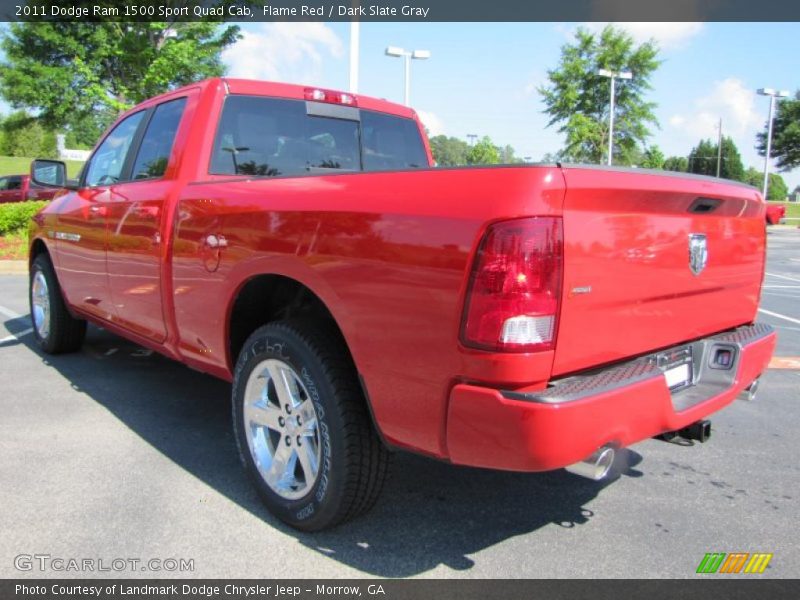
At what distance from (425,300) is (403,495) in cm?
139

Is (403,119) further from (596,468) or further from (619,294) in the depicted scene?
(596,468)

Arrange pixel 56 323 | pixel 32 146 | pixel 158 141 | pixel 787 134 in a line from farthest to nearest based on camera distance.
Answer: pixel 32 146
pixel 787 134
pixel 56 323
pixel 158 141

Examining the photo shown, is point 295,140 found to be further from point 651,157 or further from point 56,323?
point 651,157

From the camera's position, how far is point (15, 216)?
13430 millimetres

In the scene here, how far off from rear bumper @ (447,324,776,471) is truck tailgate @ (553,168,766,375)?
0.10 metres

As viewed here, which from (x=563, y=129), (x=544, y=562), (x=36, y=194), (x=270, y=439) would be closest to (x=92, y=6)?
(x=36, y=194)

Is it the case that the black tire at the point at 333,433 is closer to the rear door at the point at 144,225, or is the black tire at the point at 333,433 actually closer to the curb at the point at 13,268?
the rear door at the point at 144,225

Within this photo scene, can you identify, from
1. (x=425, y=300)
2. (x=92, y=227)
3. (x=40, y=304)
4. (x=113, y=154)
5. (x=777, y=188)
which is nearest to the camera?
(x=425, y=300)

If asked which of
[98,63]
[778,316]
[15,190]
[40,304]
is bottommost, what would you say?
[778,316]

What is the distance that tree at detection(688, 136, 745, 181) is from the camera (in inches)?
2608

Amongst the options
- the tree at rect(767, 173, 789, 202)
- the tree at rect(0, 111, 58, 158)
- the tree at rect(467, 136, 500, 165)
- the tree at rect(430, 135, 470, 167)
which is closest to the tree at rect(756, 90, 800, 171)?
the tree at rect(767, 173, 789, 202)

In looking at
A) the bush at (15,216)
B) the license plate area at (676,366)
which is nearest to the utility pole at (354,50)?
the bush at (15,216)

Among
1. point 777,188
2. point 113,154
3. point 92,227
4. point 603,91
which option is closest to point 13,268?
point 113,154

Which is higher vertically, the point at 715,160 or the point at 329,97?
the point at 715,160
